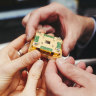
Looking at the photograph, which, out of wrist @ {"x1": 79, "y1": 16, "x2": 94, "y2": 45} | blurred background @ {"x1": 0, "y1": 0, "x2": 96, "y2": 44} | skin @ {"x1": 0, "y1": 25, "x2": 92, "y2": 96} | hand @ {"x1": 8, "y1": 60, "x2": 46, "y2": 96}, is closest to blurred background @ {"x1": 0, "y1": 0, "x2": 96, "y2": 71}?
blurred background @ {"x1": 0, "y1": 0, "x2": 96, "y2": 44}

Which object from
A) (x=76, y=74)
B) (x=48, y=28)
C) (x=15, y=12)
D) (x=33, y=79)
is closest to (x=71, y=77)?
(x=76, y=74)

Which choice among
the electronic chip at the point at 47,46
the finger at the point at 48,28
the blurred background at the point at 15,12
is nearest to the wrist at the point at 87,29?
the finger at the point at 48,28

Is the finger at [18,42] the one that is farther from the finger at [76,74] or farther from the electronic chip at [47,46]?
the finger at [76,74]

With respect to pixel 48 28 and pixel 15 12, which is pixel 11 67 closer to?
pixel 48 28

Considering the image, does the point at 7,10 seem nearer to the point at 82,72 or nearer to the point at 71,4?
the point at 71,4

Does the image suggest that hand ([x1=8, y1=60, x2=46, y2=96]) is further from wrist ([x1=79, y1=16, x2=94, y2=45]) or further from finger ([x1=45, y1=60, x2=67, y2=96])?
wrist ([x1=79, y1=16, x2=94, y2=45])
